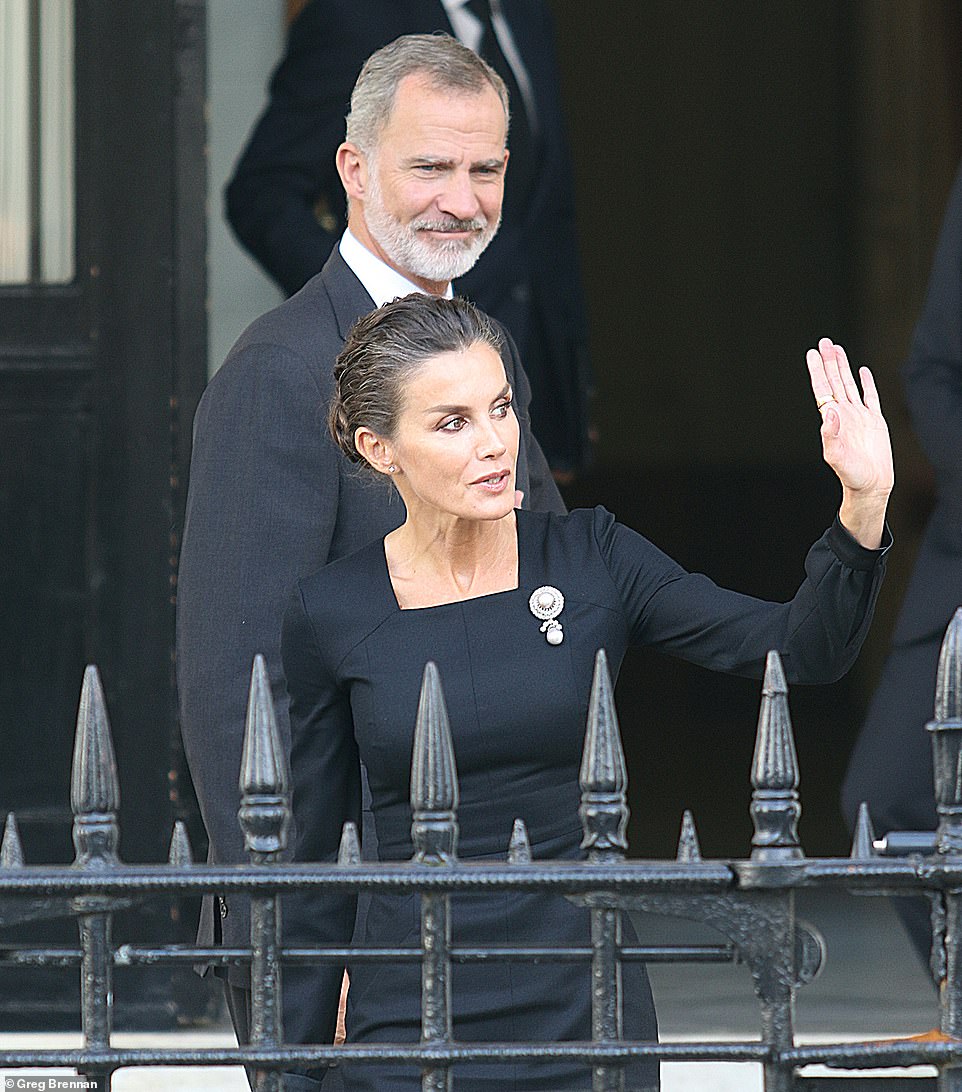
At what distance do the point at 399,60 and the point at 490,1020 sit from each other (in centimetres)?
154

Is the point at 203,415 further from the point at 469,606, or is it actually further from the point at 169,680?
the point at 169,680

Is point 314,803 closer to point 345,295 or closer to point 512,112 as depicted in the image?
point 345,295

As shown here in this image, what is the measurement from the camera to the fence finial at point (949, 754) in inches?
88.5

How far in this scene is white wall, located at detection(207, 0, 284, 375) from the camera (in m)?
5.19

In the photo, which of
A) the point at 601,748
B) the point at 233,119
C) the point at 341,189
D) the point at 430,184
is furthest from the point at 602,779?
the point at 233,119

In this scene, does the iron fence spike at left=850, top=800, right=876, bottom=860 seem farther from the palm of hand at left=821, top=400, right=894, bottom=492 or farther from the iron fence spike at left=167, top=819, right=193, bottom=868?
the iron fence spike at left=167, top=819, right=193, bottom=868

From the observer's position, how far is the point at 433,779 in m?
2.22

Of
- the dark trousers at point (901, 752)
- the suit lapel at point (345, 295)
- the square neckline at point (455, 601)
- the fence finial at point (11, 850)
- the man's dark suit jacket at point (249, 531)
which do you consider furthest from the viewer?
the dark trousers at point (901, 752)

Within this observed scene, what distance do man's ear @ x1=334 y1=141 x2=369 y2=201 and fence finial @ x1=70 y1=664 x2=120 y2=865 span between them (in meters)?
1.35

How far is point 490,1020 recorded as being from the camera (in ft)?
8.58

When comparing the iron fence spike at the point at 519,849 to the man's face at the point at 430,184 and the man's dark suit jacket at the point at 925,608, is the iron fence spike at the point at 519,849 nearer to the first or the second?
the man's face at the point at 430,184

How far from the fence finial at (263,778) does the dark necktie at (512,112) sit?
9.96 feet

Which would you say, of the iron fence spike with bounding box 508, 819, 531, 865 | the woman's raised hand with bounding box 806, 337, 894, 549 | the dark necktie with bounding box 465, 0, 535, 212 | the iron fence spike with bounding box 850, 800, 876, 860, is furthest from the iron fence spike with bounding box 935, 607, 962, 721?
the dark necktie with bounding box 465, 0, 535, 212

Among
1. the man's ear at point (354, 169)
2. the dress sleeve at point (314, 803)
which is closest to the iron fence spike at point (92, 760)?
the dress sleeve at point (314, 803)
